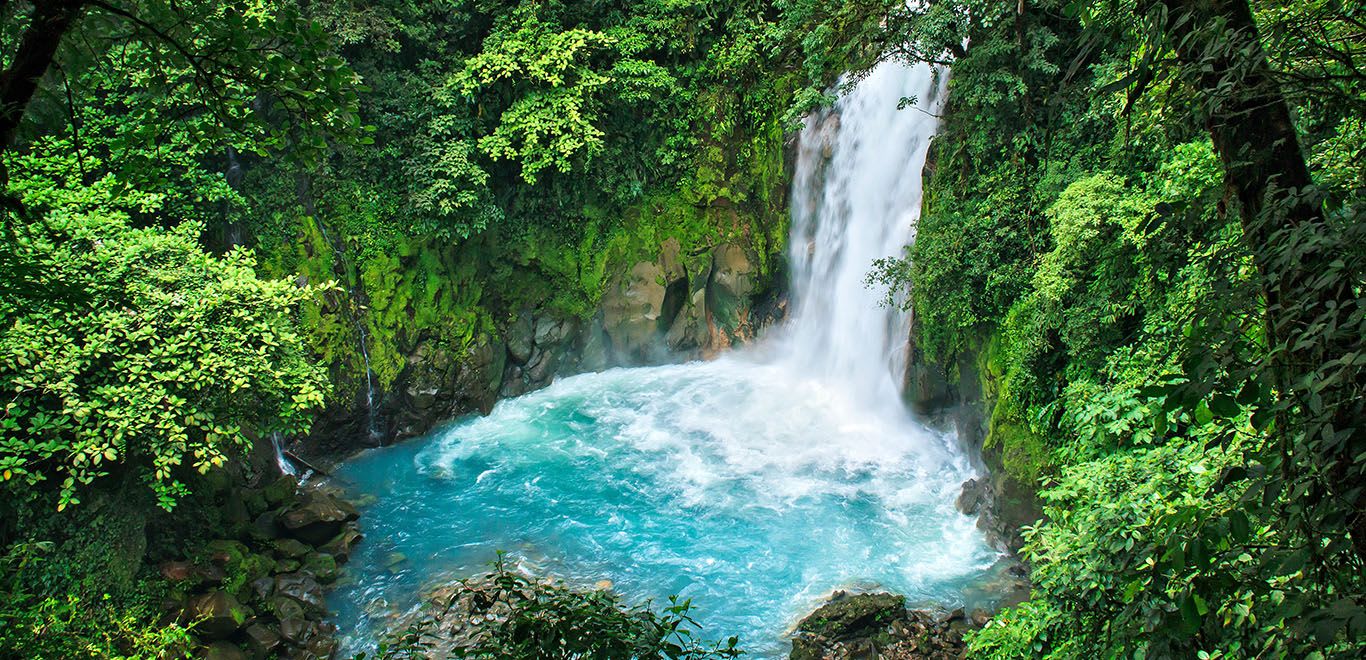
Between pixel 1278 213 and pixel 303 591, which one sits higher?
pixel 1278 213

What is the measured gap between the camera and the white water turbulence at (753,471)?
960 cm

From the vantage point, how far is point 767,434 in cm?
1319

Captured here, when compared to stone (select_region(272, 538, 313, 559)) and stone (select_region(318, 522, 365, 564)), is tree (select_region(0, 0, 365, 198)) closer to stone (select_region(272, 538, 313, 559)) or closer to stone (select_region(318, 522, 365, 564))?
stone (select_region(272, 538, 313, 559))

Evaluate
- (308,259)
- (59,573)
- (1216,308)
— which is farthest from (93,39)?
(308,259)

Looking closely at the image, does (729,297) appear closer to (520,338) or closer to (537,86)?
(520,338)

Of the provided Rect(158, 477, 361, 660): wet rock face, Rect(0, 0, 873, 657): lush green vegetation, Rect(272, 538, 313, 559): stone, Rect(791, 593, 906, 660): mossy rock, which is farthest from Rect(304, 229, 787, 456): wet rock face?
Rect(791, 593, 906, 660): mossy rock

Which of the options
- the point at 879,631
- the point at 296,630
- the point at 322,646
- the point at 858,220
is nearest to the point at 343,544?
the point at 296,630

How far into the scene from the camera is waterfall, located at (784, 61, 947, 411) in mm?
12609

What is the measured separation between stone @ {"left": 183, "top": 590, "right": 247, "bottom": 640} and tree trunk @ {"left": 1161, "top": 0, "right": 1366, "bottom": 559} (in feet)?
30.8

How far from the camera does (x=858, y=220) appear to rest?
13.8 metres

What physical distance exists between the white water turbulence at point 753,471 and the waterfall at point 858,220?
0.12ft

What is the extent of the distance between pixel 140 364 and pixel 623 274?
30.7 feet

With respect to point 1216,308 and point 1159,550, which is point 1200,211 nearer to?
point 1216,308

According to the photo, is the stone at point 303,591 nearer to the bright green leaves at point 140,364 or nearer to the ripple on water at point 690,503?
the ripple on water at point 690,503
